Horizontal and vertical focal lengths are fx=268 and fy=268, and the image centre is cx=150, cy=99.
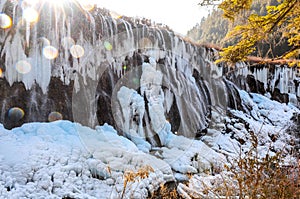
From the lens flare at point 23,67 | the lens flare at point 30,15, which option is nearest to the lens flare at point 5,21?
Answer: the lens flare at point 30,15

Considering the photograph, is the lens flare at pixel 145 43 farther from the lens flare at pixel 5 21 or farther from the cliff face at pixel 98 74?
the lens flare at pixel 5 21

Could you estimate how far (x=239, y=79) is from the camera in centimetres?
1700

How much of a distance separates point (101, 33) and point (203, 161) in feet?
16.9

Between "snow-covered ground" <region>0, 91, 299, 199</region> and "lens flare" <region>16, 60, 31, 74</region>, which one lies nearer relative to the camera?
"snow-covered ground" <region>0, 91, 299, 199</region>

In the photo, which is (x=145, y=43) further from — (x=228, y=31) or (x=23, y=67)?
(x=228, y=31)

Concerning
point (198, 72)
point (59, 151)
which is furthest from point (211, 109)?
point (59, 151)

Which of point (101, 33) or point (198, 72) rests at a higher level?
point (101, 33)

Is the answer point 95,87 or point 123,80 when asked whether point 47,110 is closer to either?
point 95,87

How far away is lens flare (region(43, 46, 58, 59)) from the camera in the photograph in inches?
281

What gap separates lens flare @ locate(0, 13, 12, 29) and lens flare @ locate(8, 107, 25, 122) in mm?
1997

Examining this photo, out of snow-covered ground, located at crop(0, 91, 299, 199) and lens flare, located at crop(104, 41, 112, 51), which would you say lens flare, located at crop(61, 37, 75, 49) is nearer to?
lens flare, located at crop(104, 41, 112, 51)

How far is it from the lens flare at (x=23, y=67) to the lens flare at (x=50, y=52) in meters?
0.56

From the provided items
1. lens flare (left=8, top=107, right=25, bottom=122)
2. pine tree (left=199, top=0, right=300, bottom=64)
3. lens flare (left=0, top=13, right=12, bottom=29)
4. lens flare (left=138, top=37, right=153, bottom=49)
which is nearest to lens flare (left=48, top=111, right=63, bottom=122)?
lens flare (left=8, top=107, right=25, bottom=122)

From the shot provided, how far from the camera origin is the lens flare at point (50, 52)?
7146 mm
